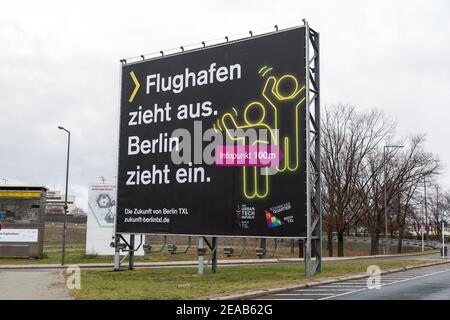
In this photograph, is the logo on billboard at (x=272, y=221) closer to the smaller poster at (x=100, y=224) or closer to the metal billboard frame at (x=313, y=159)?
the metal billboard frame at (x=313, y=159)

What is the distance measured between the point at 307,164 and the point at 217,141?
13.6 feet

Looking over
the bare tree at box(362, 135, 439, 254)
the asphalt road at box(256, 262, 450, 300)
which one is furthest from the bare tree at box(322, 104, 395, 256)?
the asphalt road at box(256, 262, 450, 300)

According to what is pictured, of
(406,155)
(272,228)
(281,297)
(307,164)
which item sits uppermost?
(406,155)

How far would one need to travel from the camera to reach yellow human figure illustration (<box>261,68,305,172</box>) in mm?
19109

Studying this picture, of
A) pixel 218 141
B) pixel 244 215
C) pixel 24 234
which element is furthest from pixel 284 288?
pixel 24 234

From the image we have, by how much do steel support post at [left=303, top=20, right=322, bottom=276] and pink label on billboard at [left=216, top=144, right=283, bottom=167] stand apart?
55.7 inches

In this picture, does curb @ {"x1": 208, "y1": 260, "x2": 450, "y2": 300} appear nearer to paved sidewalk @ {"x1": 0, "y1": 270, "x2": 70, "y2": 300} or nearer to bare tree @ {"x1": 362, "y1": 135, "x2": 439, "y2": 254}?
A: paved sidewalk @ {"x1": 0, "y1": 270, "x2": 70, "y2": 300}

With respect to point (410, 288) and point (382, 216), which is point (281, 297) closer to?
point (410, 288)

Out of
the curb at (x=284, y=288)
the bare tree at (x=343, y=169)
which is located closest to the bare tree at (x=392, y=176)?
the bare tree at (x=343, y=169)

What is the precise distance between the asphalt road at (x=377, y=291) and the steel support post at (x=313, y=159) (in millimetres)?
2306

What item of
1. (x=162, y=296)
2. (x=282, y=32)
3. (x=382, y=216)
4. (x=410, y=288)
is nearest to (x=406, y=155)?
(x=382, y=216)

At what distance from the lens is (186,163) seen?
21750 mm

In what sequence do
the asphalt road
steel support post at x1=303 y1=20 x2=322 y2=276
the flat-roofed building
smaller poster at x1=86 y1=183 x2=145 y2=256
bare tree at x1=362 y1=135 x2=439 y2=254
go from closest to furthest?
the asphalt road, steel support post at x1=303 y1=20 x2=322 y2=276, the flat-roofed building, smaller poster at x1=86 y1=183 x2=145 y2=256, bare tree at x1=362 y1=135 x2=439 y2=254
